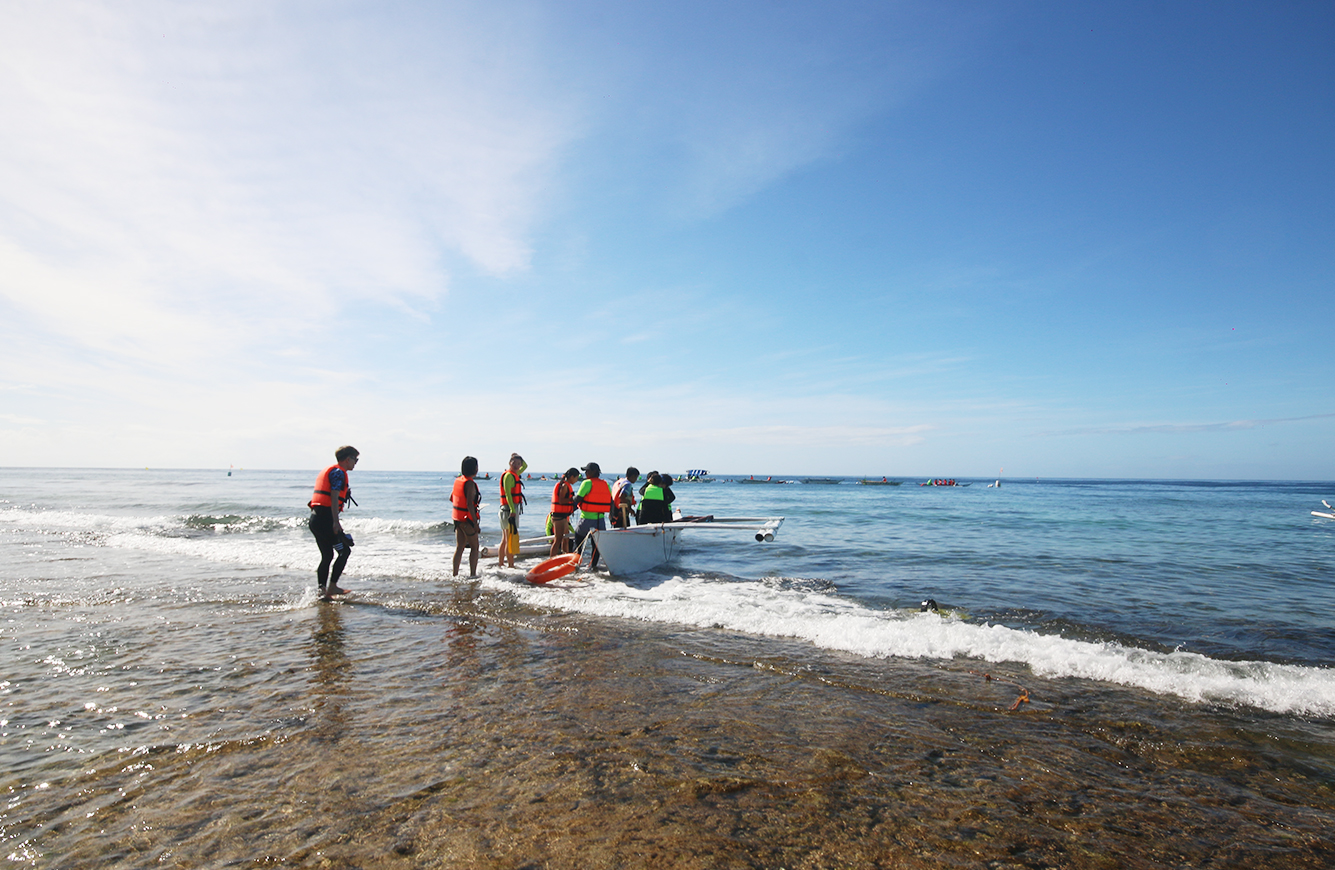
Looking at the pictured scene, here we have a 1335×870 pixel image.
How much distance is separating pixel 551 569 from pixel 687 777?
7396 mm

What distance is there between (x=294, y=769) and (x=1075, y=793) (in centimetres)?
474

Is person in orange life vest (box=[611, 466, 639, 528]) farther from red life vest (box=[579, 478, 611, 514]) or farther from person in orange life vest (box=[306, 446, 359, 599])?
person in orange life vest (box=[306, 446, 359, 599])

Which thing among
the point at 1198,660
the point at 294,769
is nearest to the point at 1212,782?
the point at 1198,660

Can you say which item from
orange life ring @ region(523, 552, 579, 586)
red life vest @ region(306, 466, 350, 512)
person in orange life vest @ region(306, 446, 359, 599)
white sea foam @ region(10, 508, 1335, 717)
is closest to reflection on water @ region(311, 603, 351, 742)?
person in orange life vest @ region(306, 446, 359, 599)

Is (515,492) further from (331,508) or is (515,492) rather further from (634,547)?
(331,508)

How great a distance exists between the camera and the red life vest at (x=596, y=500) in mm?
12047

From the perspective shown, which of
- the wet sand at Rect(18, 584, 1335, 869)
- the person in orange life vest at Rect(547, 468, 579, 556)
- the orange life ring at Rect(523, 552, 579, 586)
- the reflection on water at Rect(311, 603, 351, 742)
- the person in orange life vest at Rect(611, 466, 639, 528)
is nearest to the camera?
the wet sand at Rect(18, 584, 1335, 869)

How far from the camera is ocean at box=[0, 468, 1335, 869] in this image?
2977mm

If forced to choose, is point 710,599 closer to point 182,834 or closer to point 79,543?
point 182,834

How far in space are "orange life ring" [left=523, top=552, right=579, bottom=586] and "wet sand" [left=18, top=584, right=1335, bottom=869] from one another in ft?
15.3

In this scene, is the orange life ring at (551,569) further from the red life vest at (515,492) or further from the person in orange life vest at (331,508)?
the person in orange life vest at (331,508)

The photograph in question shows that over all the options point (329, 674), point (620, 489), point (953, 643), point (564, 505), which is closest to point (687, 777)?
point (329, 674)

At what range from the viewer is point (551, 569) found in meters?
10.6

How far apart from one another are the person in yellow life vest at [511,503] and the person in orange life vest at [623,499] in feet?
7.18
